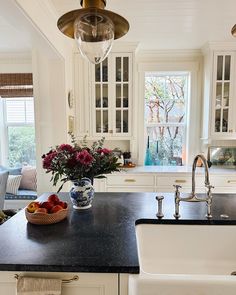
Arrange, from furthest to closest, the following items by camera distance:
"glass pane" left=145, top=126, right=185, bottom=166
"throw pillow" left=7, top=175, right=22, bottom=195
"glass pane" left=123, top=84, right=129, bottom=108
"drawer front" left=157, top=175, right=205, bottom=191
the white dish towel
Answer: "glass pane" left=145, top=126, right=185, bottom=166, "throw pillow" left=7, top=175, right=22, bottom=195, "glass pane" left=123, top=84, right=129, bottom=108, "drawer front" left=157, top=175, right=205, bottom=191, the white dish towel

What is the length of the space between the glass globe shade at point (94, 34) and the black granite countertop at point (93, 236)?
95 cm

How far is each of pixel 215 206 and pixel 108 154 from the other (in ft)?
2.71

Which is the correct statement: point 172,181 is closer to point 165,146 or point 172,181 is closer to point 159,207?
point 165,146

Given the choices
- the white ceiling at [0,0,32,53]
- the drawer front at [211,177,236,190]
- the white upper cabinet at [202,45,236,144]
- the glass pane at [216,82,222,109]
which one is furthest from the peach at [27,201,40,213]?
the glass pane at [216,82,222,109]

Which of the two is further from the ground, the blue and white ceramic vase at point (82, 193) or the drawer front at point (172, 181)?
the blue and white ceramic vase at point (82, 193)

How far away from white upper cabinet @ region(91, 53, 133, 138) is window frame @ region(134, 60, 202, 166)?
36 centimetres

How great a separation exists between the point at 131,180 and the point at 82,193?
5.54ft

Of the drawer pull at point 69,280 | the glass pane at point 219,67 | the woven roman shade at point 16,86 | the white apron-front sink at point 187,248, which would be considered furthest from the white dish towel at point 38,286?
the woven roman shade at point 16,86

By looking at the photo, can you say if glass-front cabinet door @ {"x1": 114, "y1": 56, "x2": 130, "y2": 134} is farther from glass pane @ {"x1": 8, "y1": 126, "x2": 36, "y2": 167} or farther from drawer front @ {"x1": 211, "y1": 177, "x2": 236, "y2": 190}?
glass pane @ {"x1": 8, "y1": 126, "x2": 36, "y2": 167}

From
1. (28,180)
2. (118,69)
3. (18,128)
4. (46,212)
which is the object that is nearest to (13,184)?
(28,180)

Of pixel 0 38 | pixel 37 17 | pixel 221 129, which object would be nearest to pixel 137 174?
pixel 221 129

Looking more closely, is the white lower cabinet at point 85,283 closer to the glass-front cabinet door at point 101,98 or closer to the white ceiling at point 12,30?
the white ceiling at point 12,30

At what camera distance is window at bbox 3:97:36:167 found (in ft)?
12.7

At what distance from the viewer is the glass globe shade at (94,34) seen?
1015 mm
